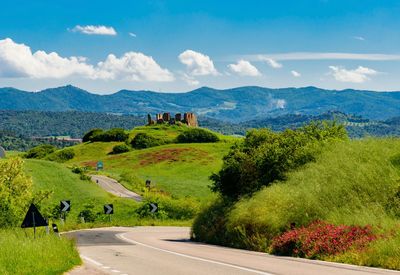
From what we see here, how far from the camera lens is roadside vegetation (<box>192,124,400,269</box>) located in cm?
1988

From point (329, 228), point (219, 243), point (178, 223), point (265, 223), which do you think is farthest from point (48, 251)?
point (178, 223)

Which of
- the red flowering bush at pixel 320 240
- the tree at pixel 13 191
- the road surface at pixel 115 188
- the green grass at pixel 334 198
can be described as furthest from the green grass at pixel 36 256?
the road surface at pixel 115 188

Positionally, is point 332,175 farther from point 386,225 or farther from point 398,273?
point 398,273

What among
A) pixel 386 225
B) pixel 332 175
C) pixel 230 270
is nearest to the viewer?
pixel 230 270

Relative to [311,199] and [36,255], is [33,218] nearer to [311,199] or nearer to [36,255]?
[36,255]

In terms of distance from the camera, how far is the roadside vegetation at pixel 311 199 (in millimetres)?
19875

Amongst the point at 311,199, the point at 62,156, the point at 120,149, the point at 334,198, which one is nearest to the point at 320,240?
the point at 334,198

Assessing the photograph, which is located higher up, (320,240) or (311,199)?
(311,199)

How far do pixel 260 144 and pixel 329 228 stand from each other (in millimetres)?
16243

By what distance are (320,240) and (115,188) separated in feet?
264

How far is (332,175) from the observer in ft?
84.4

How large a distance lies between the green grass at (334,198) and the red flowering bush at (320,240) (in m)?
0.61

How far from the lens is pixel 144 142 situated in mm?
175375

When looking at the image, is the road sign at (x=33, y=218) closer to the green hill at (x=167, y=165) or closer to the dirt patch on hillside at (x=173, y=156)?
the green hill at (x=167, y=165)
